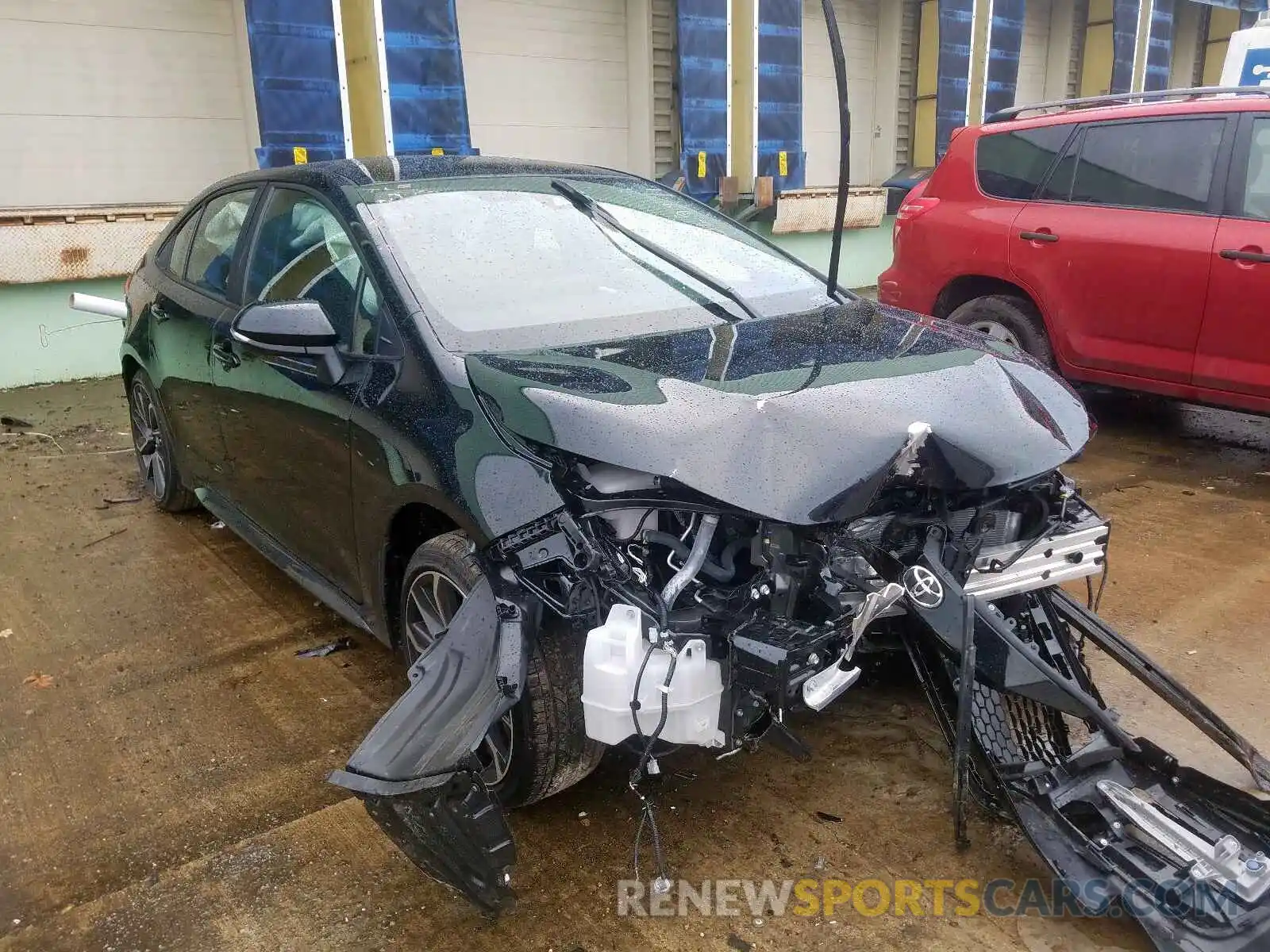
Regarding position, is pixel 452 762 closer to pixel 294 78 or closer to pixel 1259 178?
pixel 1259 178

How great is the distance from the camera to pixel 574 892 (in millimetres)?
2471

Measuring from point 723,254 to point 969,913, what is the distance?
2211 mm

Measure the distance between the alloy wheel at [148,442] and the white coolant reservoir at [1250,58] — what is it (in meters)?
9.03

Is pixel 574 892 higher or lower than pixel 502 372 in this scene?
lower

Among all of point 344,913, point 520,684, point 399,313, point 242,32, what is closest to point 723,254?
point 399,313

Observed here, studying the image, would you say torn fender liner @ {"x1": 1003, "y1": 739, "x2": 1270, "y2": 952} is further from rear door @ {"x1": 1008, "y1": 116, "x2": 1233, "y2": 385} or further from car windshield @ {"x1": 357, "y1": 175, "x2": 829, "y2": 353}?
rear door @ {"x1": 1008, "y1": 116, "x2": 1233, "y2": 385}

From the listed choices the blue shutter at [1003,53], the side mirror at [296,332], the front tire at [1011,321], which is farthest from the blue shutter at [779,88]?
the side mirror at [296,332]

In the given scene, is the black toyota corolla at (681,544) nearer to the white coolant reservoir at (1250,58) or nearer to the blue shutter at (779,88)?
the white coolant reservoir at (1250,58)

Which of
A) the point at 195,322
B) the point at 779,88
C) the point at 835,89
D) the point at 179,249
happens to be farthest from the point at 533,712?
the point at 835,89

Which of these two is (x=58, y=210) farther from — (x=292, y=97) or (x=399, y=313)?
(x=399, y=313)

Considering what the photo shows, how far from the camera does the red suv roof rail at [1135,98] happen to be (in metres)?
5.31

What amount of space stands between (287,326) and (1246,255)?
439 centimetres

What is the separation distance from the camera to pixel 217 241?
4156 mm

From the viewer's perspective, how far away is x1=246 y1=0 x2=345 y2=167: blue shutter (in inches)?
317
